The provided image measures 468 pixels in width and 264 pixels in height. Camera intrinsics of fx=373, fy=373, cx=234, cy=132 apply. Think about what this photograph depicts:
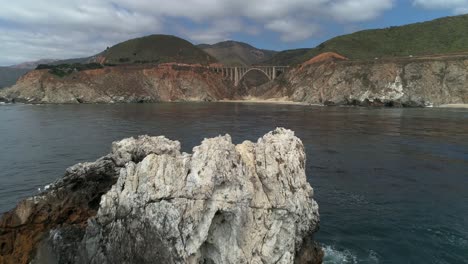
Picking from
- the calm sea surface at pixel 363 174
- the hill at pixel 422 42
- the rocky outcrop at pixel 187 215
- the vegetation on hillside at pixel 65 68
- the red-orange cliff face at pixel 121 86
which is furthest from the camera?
the vegetation on hillside at pixel 65 68

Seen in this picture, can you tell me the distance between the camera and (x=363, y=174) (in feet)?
121

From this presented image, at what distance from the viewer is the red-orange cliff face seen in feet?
527

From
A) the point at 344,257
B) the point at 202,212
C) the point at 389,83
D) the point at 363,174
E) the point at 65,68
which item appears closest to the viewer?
the point at 202,212

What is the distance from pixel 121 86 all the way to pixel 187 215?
549ft

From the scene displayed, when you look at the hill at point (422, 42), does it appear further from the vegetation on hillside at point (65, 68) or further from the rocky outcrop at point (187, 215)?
the rocky outcrop at point (187, 215)

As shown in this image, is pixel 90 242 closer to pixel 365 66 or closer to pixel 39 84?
pixel 365 66

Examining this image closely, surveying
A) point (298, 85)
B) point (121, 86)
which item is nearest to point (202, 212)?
point (298, 85)

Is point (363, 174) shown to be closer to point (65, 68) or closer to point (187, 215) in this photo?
point (187, 215)

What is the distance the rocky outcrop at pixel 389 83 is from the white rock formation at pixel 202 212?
426ft

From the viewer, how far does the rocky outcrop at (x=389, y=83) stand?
134000 millimetres

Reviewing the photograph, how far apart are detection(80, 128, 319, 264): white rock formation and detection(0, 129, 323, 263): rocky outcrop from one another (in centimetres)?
4

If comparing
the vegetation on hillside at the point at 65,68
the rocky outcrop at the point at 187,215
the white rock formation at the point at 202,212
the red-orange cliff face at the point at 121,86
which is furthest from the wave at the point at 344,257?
the vegetation on hillside at the point at 65,68

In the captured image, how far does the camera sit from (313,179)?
35188mm

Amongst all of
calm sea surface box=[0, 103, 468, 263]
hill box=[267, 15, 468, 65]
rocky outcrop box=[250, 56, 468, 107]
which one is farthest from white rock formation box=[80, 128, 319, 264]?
hill box=[267, 15, 468, 65]
